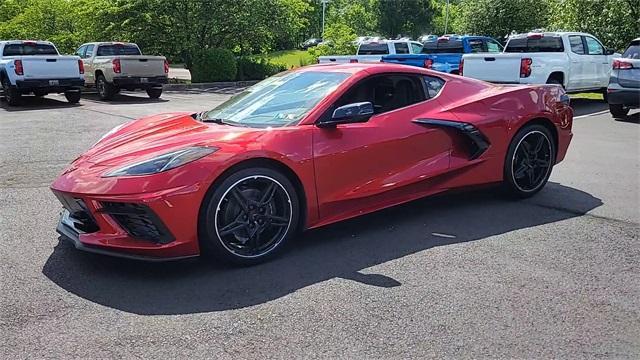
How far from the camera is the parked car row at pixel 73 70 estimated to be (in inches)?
584

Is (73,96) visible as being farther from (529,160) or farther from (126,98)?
(529,160)

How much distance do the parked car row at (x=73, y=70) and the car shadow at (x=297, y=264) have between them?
12087mm

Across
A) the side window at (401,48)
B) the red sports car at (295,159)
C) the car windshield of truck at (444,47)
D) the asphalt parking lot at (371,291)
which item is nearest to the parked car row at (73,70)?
the side window at (401,48)

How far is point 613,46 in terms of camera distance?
793 inches

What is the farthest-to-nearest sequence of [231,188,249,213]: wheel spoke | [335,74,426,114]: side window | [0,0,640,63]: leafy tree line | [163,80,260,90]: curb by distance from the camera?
[163,80,260,90]: curb < [0,0,640,63]: leafy tree line < [335,74,426,114]: side window < [231,188,249,213]: wheel spoke

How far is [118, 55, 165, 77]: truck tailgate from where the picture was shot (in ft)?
55.7

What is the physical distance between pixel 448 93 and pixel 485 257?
173 cm

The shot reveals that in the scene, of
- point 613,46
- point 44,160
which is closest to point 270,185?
point 44,160

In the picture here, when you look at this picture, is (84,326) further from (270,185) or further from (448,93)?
(448,93)

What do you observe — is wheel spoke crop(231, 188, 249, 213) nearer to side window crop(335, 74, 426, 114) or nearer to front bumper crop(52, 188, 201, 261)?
front bumper crop(52, 188, 201, 261)

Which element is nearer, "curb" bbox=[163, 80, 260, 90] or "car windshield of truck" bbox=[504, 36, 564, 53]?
"car windshield of truck" bbox=[504, 36, 564, 53]

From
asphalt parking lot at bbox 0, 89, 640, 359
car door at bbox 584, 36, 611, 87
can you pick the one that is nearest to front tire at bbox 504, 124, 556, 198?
asphalt parking lot at bbox 0, 89, 640, 359

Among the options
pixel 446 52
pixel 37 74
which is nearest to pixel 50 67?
pixel 37 74

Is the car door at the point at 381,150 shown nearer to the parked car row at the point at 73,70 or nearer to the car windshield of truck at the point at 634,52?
the car windshield of truck at the point at 634,52
